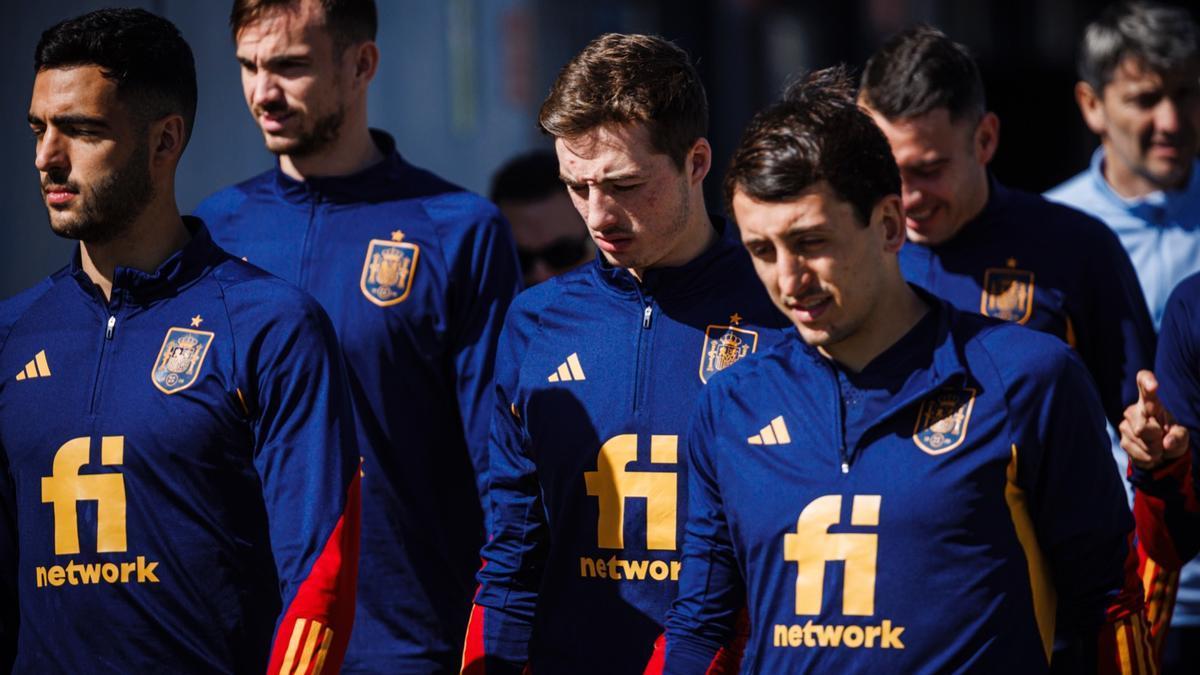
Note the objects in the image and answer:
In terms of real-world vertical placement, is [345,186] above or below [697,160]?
below

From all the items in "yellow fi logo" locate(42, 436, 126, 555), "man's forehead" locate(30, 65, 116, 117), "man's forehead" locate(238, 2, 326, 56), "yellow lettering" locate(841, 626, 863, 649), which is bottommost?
"yellow fi logo" locate(42, 436, 126, 555)

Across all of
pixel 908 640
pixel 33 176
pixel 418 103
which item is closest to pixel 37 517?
pixel 908 640

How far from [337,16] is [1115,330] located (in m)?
2.17

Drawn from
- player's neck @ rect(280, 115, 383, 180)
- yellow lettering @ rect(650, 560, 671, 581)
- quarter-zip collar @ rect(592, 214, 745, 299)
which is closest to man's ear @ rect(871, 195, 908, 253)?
quarter-zip collar @ rect(592, 214, 745, 299)

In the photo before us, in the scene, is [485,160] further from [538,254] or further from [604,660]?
[604,660]

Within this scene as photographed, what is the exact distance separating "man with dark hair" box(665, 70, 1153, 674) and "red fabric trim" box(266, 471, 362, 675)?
26.1 inches

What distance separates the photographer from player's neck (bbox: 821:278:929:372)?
342 centimetres

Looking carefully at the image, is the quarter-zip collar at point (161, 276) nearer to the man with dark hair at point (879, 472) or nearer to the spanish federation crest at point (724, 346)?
the spanish federation crest at point (724, 346)

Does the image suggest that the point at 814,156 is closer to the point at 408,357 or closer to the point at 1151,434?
the point at 1151,434

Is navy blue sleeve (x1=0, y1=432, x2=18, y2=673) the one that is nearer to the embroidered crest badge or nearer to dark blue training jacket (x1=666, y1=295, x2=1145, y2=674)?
dark blue training jacket (x1=666, y1=295, x2=1145, y2=674)

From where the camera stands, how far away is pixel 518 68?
7.69 meters

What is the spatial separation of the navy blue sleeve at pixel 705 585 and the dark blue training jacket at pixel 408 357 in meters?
1.10

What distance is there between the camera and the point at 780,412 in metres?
3.45

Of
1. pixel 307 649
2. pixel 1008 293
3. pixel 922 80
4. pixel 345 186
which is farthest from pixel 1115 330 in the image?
pixel 307 649
